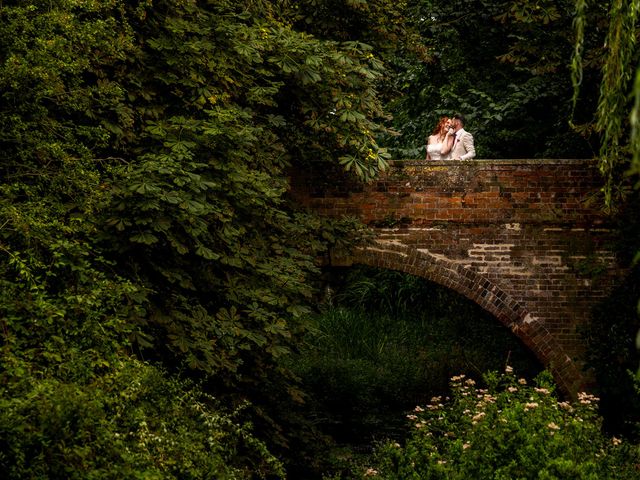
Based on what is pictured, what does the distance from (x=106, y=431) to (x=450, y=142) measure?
7.99 metres

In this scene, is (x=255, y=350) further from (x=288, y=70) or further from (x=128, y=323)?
(x=288, y=70)

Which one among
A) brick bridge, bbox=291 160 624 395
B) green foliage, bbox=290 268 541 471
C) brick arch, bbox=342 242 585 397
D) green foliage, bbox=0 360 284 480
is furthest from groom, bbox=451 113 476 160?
green foliage, bbox=0 360 284 480

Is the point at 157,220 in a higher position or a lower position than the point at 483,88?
lower

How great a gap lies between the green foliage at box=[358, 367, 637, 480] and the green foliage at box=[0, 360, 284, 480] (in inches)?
84.0

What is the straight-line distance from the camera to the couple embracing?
12.2m

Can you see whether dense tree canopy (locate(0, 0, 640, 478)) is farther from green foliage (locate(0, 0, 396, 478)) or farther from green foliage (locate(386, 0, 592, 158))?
green foliage (locate(386, 0, 592, 158))

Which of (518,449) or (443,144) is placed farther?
(443,144)

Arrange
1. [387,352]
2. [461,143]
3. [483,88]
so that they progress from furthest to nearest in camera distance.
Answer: [387,352], [483,88], [461,143]

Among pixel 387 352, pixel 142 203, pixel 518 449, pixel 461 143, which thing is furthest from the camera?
pixel 387 352

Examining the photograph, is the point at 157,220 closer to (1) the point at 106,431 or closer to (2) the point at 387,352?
(1) the point at 106,431

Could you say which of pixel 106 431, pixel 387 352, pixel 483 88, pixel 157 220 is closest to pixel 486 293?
pixel 483 88

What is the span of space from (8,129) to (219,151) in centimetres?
174

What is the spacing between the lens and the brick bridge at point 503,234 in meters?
11.8

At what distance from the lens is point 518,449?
7.47 meters
